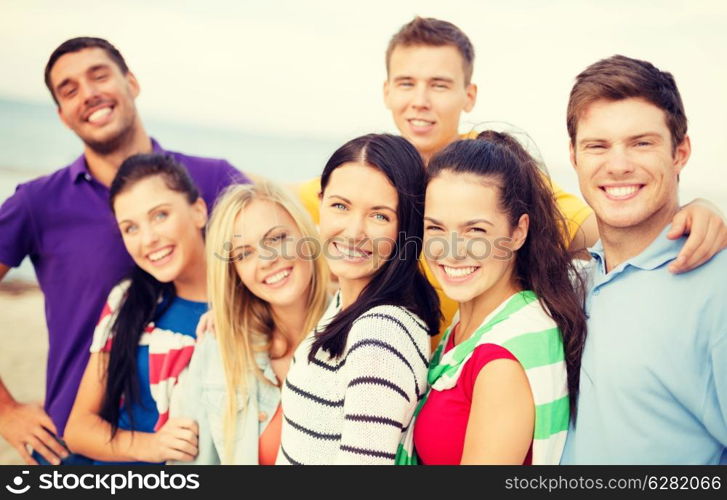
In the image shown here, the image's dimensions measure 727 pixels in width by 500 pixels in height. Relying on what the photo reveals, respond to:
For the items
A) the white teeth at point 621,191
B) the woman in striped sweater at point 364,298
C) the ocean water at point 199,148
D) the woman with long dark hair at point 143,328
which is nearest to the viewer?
the woman in striped sweater at point 364,298

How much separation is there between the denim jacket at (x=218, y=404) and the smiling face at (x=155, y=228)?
40cm

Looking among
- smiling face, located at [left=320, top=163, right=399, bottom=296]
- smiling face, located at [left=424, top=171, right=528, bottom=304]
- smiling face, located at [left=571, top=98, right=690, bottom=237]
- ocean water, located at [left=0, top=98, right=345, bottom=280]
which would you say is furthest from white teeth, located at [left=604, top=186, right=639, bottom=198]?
ocean water, located at [left=0, top=98, right=345, bottom=280]

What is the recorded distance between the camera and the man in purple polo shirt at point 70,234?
9.87 feet

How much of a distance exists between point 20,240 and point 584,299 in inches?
102

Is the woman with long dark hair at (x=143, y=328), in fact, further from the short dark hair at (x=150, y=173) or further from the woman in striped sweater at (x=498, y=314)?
the woman in striped sweater at (x=498, y=314)

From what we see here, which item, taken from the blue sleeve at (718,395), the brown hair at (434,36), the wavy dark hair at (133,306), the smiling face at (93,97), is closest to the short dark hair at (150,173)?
the wavy dark hair at (133,306)

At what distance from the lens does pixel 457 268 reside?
1934 mm

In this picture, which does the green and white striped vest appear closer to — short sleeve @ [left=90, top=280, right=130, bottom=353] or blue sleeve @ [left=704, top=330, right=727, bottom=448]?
blue sleeve @ [left=704, top=330, right=727, bottom=448]

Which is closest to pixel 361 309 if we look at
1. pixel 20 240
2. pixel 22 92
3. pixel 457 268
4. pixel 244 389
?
pixel 457 268

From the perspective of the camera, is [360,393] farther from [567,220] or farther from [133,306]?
[133,306]

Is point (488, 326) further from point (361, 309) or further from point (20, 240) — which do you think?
point (20, 240)

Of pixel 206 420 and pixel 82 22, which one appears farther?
pixel 82 22

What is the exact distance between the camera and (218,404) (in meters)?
2.54

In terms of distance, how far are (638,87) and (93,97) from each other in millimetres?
2493
